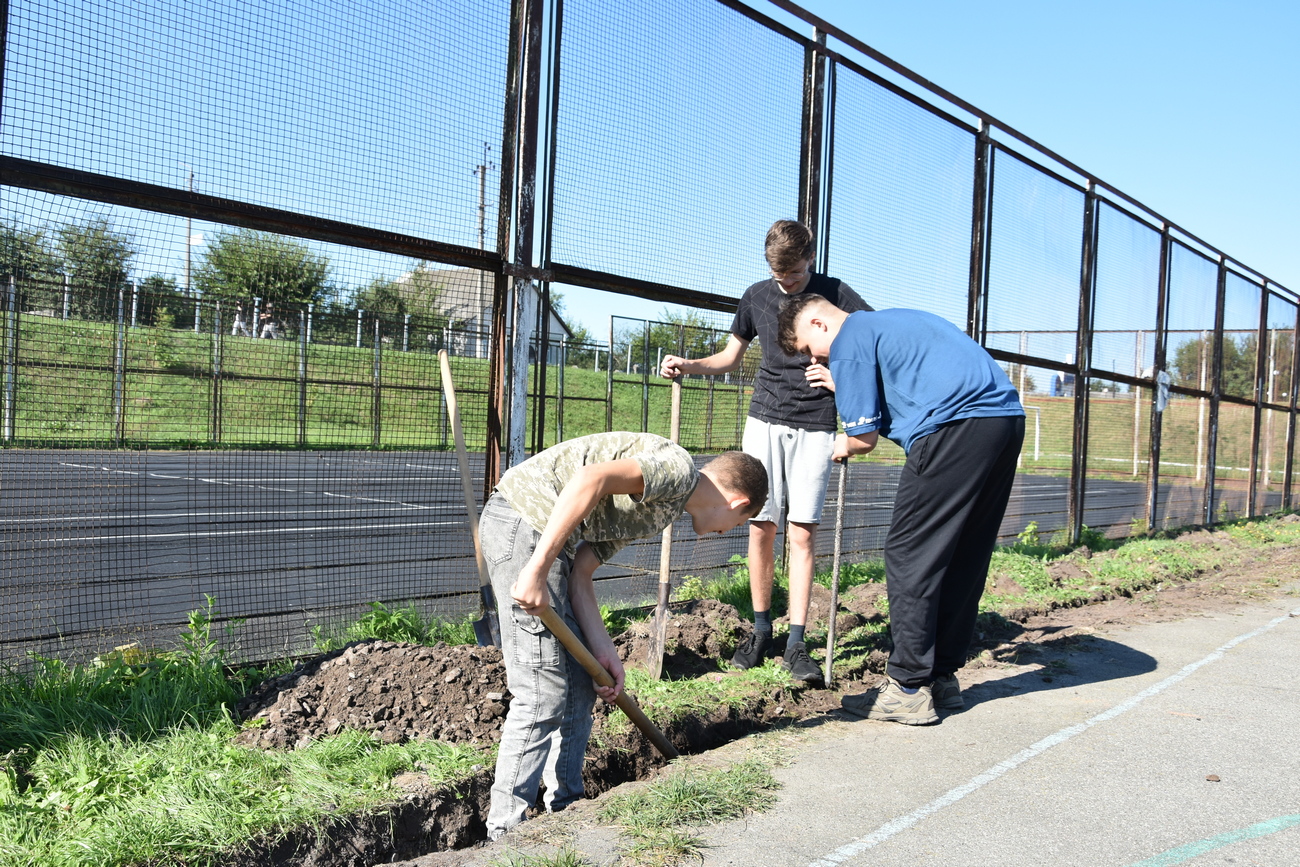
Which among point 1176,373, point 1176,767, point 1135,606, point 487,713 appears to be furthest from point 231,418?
point 1176,373

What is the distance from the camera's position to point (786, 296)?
4.88 meters

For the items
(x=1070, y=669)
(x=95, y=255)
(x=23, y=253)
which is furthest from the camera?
→ (x=1070, y=669)

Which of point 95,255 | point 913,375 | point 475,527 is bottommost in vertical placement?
point 475,527

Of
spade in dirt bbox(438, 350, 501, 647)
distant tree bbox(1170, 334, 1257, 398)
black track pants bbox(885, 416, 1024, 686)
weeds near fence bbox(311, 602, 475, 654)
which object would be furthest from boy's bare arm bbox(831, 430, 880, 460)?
distant tree bbox(1170, 334, 1257, 398)

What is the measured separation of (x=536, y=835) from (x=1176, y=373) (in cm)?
1370

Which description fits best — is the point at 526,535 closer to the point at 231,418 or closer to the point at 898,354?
the point at 898,354

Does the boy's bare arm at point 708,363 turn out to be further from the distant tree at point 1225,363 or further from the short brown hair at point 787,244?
the distant tree at point 1225,363

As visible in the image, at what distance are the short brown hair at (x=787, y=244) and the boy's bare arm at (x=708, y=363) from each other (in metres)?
0.57

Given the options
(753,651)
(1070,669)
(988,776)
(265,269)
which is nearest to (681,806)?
(988,776)

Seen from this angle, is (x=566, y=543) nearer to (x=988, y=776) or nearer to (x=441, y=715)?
(x=441, y=715)

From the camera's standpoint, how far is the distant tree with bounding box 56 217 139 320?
3.60m

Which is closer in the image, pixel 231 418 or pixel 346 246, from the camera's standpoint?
pixel 346 246

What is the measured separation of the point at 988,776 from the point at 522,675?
1756 mm

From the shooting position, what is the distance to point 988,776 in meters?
3.34
